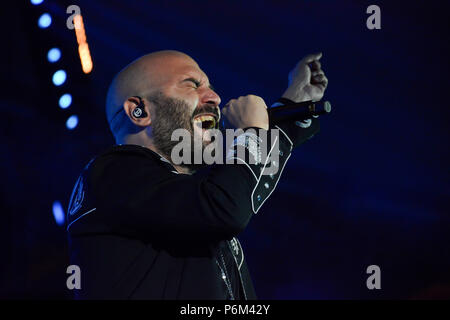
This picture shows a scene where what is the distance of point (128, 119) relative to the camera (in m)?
1.38

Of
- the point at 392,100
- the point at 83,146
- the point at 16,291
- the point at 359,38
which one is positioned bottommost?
the point at 16,291

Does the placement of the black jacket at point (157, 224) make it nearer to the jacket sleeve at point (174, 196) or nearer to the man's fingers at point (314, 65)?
the jacket sleeve at point (174, 196)

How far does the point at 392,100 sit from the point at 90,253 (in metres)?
2.21

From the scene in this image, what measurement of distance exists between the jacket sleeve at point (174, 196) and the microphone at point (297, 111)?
17cm

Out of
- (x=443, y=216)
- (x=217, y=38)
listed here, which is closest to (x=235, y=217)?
(x=217, y=38)

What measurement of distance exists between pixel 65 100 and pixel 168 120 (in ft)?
3.23

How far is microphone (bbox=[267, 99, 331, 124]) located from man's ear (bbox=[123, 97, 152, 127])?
0.36 metres

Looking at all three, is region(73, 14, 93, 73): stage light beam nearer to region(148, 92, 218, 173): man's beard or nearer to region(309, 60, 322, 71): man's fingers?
region(148, 92, 218, 173): man's beard

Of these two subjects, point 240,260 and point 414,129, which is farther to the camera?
point 414,129

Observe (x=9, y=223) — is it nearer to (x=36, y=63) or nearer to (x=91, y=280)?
(x=36, y=63)

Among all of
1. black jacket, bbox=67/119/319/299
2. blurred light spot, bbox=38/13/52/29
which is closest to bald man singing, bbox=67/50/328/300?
black jacket, bbox=67/119/319/299

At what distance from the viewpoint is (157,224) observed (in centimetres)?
99

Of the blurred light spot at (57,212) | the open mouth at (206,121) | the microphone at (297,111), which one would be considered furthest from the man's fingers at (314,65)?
the blurred light spot at (57,212)

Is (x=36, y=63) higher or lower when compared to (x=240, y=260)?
higher
